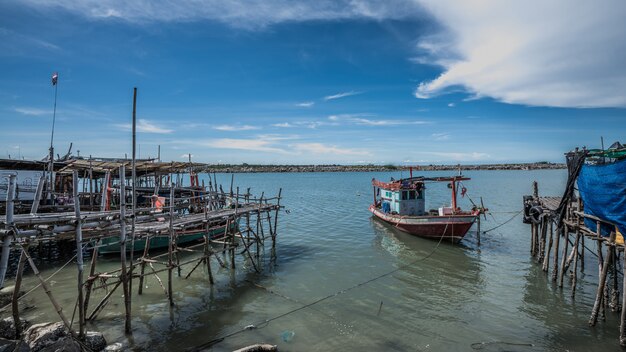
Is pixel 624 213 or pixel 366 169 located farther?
pixel 366 169

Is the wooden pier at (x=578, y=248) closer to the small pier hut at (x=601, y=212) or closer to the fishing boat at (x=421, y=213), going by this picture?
the small pier hut at (x=601, y=212)

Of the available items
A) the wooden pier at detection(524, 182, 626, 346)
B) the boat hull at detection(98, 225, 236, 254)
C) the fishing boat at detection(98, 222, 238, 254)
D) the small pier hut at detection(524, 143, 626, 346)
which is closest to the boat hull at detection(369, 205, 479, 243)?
the wooden pier at detection(524, 182, 626, 346)

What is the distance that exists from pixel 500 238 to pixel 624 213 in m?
15.3

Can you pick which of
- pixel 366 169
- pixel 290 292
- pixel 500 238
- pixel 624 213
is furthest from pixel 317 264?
pixel 366 169

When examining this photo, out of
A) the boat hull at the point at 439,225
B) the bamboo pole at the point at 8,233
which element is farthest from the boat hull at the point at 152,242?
the boat hull at the point at 439,225

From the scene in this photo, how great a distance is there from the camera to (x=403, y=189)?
24500mm

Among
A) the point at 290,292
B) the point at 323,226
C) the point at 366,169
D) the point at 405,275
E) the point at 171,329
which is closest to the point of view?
the point at 171,329

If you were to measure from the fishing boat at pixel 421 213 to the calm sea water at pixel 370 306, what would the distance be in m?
1.75

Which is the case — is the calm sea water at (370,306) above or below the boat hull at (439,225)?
below

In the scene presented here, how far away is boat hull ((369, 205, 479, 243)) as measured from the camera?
835 inches

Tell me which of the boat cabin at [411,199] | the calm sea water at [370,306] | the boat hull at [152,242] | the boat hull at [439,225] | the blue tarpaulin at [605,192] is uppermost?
the blue tarpaulin at [605,192]

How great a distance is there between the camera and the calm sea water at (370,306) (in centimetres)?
1016

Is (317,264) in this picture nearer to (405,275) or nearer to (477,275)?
(405,275)

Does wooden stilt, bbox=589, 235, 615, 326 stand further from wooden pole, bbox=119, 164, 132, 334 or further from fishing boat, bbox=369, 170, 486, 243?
wooden pole, bbox=119, 164, 132, 334
